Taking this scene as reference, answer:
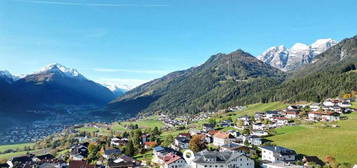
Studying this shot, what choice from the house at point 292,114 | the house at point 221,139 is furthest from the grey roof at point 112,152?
the house at point 292,114

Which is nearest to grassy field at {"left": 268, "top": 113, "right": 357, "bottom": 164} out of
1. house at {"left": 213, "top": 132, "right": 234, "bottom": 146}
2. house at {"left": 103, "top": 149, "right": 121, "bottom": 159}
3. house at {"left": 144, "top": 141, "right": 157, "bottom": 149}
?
house at {"left": 213, "top": 132, "right": 234, "bottom": 146}

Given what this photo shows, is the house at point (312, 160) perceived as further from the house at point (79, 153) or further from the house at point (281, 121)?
the house at point (79, 153)

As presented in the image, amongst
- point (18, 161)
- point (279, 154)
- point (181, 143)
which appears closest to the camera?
point (279, 154)

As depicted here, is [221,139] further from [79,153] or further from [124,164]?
[79,153]

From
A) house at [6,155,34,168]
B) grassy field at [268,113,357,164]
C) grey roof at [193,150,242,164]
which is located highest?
grassy field at [268,113,357,164]

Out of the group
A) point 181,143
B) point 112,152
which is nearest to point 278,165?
point 181,143

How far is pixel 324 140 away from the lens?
79938mm

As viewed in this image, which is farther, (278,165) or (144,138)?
(144,138)

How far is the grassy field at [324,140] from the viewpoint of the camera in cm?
7043

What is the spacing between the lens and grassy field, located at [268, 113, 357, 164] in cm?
7043

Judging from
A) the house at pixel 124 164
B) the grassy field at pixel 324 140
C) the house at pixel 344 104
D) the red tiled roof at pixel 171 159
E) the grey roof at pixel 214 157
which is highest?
the house at pixel 344 104

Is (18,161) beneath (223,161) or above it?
beneath

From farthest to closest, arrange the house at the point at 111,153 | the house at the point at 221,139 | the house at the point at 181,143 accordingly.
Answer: the house at the point at 181,143 → the house at the point at 111,153 → the house at the point at 221,139

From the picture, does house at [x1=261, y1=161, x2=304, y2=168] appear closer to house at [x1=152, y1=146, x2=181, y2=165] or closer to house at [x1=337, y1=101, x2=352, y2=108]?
house at [x1=152, y1=146, x2=181, y2=165]
